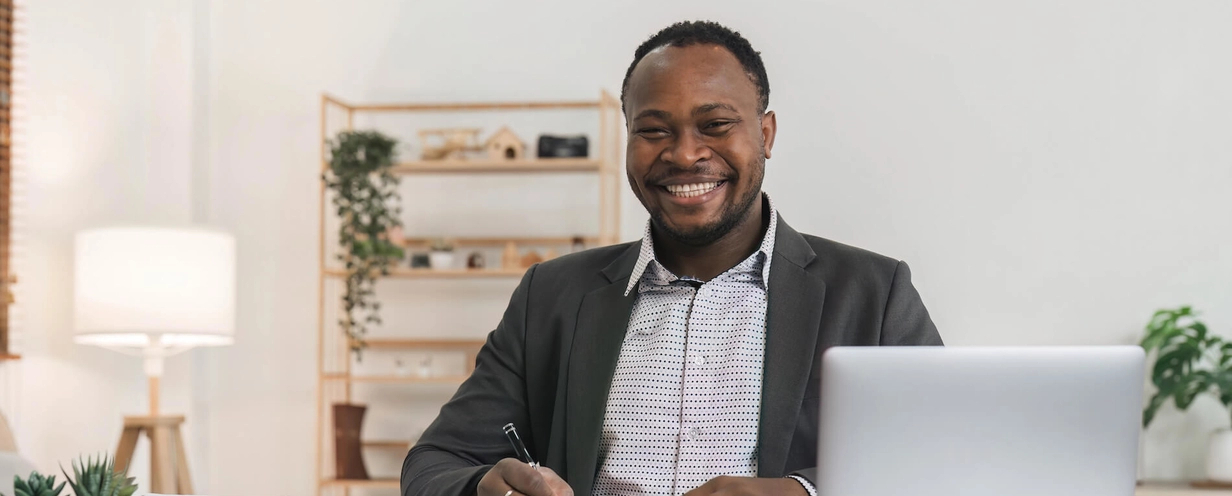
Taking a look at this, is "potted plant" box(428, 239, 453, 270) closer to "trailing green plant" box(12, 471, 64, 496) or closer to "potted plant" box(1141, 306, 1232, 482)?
"potted plant" box(1141, 306, 1232, 482)

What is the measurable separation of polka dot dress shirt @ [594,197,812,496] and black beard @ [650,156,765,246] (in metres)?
0.05

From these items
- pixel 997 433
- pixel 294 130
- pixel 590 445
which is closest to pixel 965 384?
pixel 997 433

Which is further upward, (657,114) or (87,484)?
(657,114)

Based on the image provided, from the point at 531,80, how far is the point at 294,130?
3.12 feet

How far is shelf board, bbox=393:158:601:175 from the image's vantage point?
419 centimetres

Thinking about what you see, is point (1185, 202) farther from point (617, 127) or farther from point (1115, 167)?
point (617, 127)

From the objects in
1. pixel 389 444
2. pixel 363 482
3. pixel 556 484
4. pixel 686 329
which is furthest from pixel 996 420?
pixel 389 444

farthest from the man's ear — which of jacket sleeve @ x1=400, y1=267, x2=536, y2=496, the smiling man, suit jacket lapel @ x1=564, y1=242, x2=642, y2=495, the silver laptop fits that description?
the silver laptop

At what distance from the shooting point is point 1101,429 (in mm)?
983

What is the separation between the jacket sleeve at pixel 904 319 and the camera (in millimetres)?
1524

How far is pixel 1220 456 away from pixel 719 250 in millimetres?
2712

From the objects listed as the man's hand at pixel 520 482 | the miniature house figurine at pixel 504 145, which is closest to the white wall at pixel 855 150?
the miniature house figurine at pixel 504 145

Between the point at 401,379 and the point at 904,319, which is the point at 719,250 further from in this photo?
the point at 401,379

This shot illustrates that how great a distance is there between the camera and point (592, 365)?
5.35 ft
